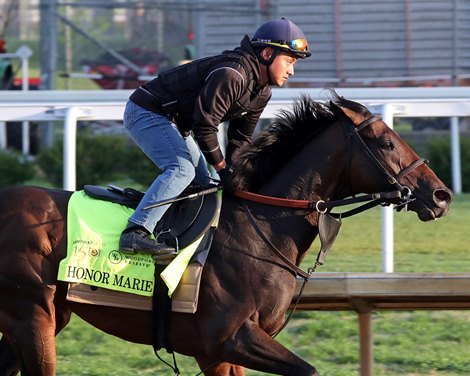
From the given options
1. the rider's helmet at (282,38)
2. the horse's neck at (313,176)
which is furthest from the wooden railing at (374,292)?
the rider's helmet at (282,38)

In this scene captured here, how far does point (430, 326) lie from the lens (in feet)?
23.3

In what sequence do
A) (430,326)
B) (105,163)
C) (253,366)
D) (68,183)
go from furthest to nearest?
(105,163)
(430,326)
(68,183)
(253,366)

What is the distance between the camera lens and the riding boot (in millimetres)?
4805

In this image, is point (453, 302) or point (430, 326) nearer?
point (453, 302)

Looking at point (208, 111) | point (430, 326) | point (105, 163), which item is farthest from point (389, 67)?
point (208, 111)

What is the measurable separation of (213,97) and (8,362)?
5.70 feet

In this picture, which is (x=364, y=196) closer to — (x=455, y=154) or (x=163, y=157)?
(x=163, y=157)

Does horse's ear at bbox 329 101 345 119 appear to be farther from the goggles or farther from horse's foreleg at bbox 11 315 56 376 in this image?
horse's foreleg at bbox 11 315 56 376

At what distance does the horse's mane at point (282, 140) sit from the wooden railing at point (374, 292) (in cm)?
91

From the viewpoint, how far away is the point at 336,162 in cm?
498

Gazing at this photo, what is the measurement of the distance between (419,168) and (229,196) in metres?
0.92

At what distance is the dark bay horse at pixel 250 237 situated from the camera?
481cm

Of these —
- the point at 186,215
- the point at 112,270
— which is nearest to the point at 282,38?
the point at 186,215

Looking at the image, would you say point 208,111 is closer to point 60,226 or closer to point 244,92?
point 244,92
